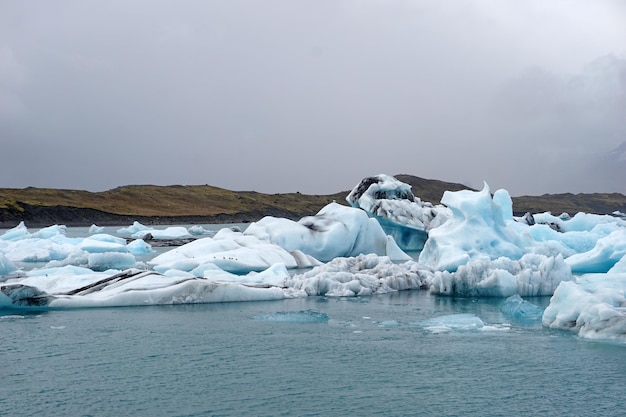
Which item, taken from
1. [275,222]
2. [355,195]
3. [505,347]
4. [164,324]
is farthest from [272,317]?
[355,195]

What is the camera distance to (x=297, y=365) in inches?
431

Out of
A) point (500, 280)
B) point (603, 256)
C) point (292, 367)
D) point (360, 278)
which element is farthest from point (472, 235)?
point (292, 367)

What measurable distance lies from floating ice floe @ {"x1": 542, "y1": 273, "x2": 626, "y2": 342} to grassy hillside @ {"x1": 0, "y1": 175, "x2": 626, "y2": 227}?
61.3 m

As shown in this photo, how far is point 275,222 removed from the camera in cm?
3131

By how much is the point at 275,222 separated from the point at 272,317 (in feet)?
53.1

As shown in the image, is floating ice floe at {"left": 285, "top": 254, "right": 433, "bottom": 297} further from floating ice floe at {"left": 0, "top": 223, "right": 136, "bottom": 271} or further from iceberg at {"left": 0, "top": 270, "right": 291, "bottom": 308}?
floating ice floe at {"left": 0, "top": 223, "right": 136, "bottom": 271}

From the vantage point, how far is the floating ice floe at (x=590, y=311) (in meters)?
12.7

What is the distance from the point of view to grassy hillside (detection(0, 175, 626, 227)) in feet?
243

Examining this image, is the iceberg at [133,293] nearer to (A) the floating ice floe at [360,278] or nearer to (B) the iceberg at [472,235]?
(A) the floating ice floe at [360,278]

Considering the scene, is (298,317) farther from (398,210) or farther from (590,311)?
(398,210)

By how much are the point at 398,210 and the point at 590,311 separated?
82.7 feet

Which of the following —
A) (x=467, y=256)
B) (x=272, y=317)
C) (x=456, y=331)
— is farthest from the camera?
(x=467, y=256)

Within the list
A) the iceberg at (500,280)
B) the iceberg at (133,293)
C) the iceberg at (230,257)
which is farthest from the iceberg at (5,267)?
the iceberg at (500,280)

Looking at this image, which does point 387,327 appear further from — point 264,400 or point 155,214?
point 155,214
